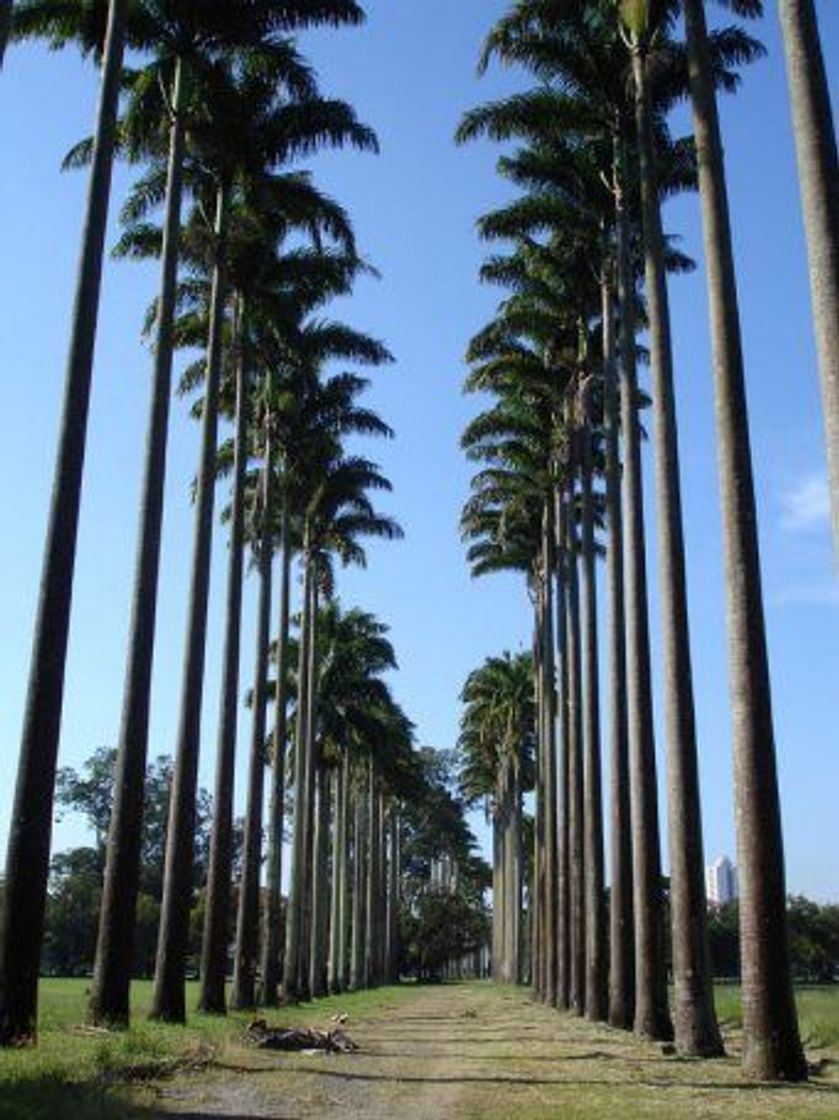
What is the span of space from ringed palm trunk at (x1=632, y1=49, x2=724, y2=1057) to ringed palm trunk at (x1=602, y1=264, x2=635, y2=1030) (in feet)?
19.1

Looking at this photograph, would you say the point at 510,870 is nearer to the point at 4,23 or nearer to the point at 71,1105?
the point at 4,23

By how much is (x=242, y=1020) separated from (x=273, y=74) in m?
17.5

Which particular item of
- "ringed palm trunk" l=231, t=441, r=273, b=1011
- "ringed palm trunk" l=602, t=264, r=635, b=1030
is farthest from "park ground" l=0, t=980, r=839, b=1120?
"ringed palm trunk" l=231, t=441, r=273, b=1011

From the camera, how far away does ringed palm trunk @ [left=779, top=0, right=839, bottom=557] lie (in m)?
10.3

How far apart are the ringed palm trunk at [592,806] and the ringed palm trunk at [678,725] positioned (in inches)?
414

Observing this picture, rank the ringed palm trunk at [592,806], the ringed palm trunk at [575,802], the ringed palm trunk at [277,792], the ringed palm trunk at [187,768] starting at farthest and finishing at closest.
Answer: the ringed palm trunk at [277,792] < the ringed palm trunk at [575,802] < the ringed palm trunk at [592,806] < the ringed palm trunk at [187,768]

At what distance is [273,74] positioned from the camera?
78.5ft

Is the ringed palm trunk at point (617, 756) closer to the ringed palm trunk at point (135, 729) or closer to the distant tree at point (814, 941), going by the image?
the ringed palm trunk at point (135, 729)

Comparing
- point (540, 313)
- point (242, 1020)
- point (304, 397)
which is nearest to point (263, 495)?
point (304, 397)

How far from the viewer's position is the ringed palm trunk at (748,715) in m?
13.4

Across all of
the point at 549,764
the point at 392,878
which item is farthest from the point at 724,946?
the point at 549,764

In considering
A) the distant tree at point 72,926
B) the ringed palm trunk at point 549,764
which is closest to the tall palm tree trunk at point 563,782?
the ringed palm trunk at point 549,764

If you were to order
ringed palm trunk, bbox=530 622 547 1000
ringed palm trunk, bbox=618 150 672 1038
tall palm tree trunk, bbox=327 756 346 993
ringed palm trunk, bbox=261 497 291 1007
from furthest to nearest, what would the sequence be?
tall palm tree trunk, bbox=327 756 346 993 < ringed palm trunk, bbox=530 622 547 1000 < ringed palm trunk, bbox=261 497 291 1007 < ringed palm trunk, bbox=618 150 672 1038

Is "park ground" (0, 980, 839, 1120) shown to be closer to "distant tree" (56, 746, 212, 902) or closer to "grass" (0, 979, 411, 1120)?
"grass" (0, 979, 411, 1120)
